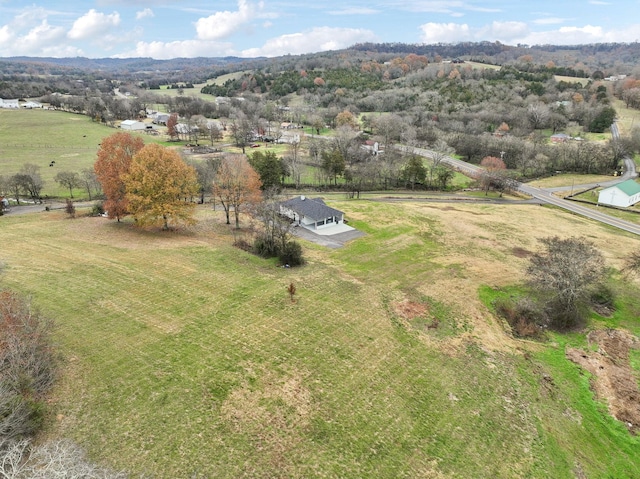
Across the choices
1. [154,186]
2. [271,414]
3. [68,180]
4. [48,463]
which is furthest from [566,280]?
[68,180]

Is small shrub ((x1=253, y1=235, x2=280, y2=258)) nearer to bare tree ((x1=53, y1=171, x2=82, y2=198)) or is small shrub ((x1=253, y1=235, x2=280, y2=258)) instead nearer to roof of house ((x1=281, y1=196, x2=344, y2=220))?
roof of house ((x1=281, y1=196, x2=344, y2=220))

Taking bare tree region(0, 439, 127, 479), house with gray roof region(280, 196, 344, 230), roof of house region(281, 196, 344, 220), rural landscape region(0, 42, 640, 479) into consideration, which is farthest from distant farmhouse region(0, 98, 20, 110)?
bare tree region(0, 439, 127, 479)

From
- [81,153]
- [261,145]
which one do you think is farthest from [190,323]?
[261,145]

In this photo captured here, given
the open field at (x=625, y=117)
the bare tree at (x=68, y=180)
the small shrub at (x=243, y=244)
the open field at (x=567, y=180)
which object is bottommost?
the open field at (x=567, y=180)

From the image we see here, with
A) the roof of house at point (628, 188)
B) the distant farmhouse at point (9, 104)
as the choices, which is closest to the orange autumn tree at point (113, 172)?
the roof of house at point (628, 188)

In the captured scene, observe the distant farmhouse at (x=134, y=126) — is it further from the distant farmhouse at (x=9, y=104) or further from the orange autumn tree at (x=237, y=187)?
the orange autumn tree at (x=237, y=187)
